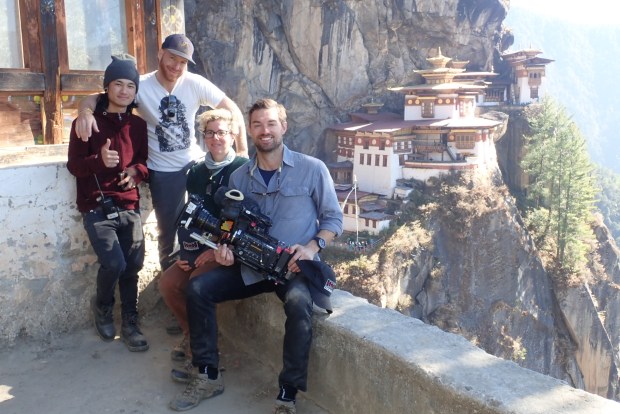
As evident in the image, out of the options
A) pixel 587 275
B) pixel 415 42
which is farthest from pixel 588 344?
pixel 415 42

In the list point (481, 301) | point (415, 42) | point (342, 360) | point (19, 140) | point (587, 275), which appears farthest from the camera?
point (415, 42)

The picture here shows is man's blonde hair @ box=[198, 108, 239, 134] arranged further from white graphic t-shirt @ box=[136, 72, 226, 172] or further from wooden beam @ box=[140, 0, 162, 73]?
wooden beam @ box=[140, 0, 162, 73]

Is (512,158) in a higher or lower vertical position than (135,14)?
lower

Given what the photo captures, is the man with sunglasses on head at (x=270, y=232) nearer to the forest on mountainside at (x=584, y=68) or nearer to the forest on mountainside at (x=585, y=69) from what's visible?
the forest on mountainside at (x=585, y=69)

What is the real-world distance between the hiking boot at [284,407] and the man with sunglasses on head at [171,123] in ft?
4.45

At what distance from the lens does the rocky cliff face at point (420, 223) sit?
22781 millimetres

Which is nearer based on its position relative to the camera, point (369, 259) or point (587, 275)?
point (369, 259)

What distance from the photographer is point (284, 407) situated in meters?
2.45

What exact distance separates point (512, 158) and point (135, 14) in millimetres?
32421

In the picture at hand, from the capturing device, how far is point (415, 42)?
105ft

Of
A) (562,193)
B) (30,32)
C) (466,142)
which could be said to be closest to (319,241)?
(30,32)

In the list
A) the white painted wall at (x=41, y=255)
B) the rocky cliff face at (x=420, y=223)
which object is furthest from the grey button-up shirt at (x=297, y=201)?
the rocky cliff face at (x=420, y=223)

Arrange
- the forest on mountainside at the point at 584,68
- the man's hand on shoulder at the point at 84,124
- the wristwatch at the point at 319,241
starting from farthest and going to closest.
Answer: the forest on mountainside at the point at 584,68
the man's hand on shoulder at the point at 84,124
the wristwatch at the point at 319,241

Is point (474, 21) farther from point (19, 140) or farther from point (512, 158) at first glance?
point (19, 140)
